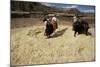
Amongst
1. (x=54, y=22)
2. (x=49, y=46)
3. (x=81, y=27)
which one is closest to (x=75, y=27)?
(x=81, y=27)

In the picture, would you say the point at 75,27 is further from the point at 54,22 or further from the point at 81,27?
the point at 54,22

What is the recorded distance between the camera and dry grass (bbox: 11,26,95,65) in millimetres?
2021

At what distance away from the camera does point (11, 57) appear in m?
1.97

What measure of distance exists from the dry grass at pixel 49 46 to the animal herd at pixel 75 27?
51mm

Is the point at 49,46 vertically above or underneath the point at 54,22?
underneath

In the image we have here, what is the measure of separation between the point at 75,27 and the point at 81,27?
0.09m

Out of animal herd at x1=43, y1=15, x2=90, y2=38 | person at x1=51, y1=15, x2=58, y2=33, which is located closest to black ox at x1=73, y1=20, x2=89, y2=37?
animal herd at x1=43, y1=15, x2=90, y2=38

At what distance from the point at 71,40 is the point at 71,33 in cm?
9

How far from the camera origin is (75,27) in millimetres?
2299

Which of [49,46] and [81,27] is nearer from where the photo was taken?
[49,46]

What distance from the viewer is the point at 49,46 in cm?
215

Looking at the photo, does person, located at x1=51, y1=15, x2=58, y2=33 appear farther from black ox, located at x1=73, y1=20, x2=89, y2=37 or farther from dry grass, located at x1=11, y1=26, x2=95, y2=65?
black ox, located at x1=73, y1=20, x2=89, y2=37
